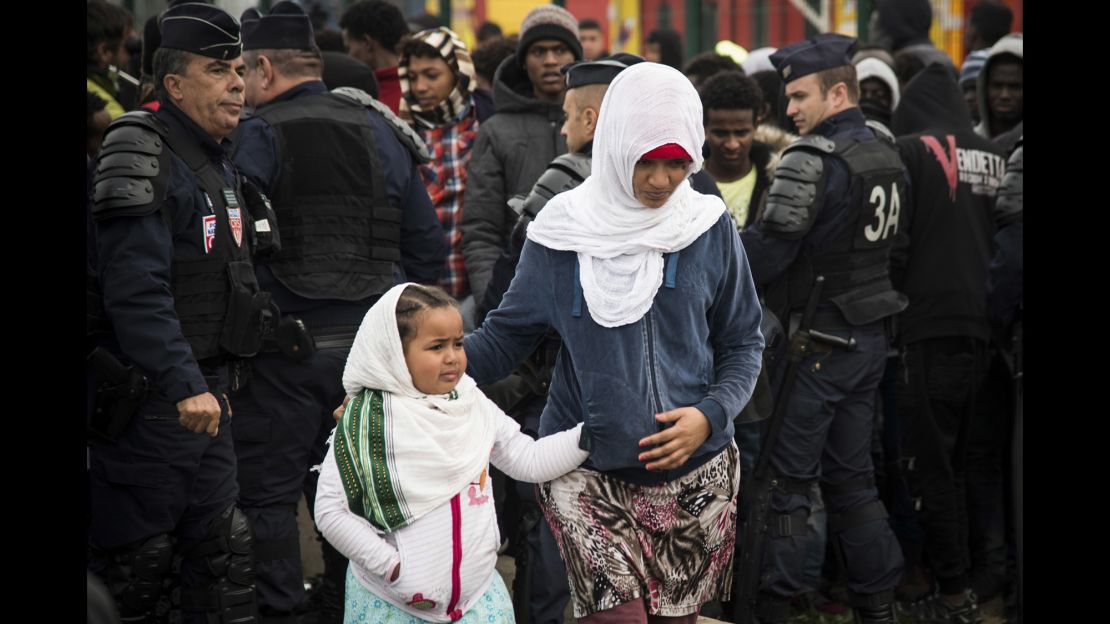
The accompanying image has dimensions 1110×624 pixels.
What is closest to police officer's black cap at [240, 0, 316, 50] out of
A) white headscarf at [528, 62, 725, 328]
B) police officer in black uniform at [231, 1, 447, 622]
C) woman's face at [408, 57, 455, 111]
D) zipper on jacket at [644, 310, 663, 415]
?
police officer in black uniform at [231, 1, 447, 622]

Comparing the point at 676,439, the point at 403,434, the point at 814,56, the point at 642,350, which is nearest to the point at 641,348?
the point at 642,350

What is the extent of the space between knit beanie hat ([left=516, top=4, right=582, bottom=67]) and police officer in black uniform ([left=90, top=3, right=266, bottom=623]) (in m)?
1.98

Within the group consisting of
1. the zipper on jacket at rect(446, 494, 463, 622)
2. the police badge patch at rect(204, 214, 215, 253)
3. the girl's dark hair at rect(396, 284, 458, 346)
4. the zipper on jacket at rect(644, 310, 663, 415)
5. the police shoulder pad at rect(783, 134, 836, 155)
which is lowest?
the zipper on jacket at rect(446, 494, 463, 622)

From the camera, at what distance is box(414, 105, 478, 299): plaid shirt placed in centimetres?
600

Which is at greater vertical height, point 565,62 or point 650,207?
point 565,62

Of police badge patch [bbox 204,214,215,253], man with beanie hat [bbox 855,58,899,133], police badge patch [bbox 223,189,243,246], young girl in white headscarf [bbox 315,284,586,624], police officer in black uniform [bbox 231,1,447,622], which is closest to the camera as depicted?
young girl in white headscarf [bbox 315,284,586,624]

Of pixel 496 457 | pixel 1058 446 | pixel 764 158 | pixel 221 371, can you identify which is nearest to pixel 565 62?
pixel 764 158

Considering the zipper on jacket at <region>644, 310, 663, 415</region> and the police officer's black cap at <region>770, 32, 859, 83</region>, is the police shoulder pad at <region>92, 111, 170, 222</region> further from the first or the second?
the police officer's black cap at <region>770, 32, 859, 83</region>

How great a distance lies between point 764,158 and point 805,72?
0.57 metres

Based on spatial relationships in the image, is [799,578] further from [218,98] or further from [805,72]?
[218,98]

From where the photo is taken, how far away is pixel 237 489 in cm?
435

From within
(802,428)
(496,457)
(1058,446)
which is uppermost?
(1058,446)

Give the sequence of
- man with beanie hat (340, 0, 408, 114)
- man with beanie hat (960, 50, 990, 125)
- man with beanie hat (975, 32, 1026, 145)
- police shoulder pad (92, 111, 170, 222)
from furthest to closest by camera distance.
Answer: man with beanie hat (960, 50, 990, 125), man with beanie hat (340, 0, 408, 114), man with beanie hat (975, 32, 1026, 145), police shoulder pad (92, 111, 170, 222)

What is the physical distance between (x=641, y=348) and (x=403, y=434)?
66cm
